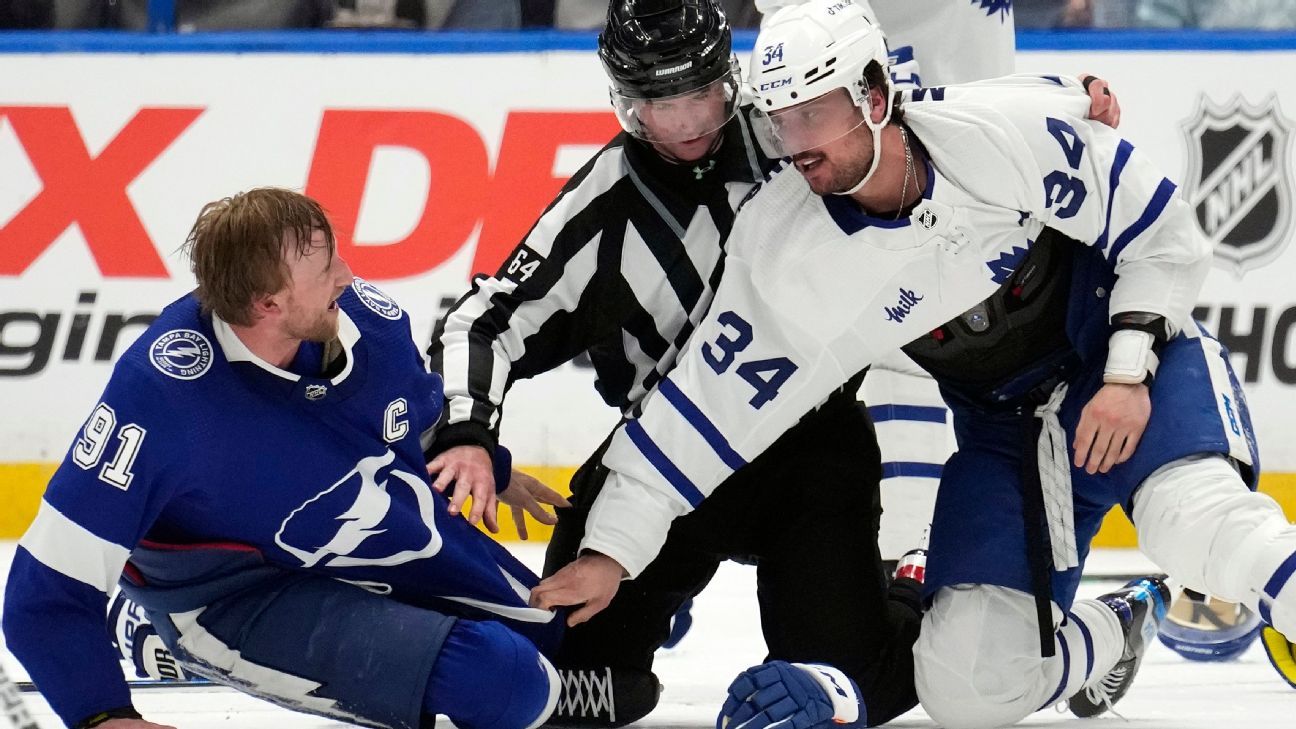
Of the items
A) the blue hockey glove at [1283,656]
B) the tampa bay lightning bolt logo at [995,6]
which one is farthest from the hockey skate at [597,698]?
the tampa bay lightning bolt logo at [995,6]

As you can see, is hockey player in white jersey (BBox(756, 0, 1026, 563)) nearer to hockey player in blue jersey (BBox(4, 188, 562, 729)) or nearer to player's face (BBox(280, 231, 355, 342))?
hockey player in blue jersey (BBox(4, 188, 562, 729))

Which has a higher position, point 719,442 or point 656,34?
point 656,34

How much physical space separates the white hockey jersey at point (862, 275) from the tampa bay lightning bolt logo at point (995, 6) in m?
0.92

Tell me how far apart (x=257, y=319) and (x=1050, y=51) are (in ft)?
10.2

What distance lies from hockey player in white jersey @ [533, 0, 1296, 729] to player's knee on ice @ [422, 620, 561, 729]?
19 cm

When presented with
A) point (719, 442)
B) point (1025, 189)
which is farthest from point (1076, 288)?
point (719, 442)

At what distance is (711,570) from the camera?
111 inches

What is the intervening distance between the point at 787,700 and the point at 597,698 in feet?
1.57

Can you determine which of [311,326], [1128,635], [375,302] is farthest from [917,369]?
[311,326]

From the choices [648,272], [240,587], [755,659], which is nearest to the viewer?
[240,587]

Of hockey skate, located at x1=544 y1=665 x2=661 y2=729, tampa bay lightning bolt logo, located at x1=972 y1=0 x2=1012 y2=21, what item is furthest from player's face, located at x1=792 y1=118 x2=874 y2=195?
tampa bay lightning bolt logo, located at x1=972 y1=0 x2=1012 y2=21

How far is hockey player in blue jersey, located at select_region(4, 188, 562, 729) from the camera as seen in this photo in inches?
78.2

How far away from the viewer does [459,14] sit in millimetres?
4688

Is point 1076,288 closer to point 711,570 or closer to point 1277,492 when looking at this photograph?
point 711,570
